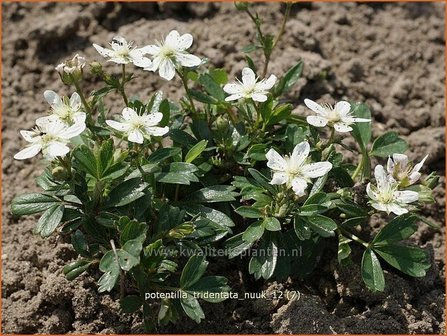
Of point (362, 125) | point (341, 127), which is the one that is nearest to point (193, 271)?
point (341, 127)

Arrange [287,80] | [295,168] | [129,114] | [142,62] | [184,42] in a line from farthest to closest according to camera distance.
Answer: [287,80] → [184,42] → [142,62] → [129,114] → [295,168]

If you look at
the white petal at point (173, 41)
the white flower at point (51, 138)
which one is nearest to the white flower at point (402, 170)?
the white petal at point (173, 41)

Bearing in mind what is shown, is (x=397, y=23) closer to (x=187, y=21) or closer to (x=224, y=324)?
(x=187, y=21)

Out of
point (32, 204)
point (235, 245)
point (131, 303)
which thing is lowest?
point (131, 303)

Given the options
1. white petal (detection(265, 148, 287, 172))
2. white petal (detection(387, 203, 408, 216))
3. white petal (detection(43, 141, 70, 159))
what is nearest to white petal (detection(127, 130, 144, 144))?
white petal (detection(43, 141, 70, 159))

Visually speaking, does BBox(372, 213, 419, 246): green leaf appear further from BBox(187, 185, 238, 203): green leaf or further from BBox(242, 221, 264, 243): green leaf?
BBox(187, 185, 238, 203): green leaf

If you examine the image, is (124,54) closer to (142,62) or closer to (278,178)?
(142,62)

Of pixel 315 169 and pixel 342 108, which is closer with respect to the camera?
pixel 315 169

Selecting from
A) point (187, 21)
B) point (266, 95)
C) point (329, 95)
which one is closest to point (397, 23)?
point (329, 95)
